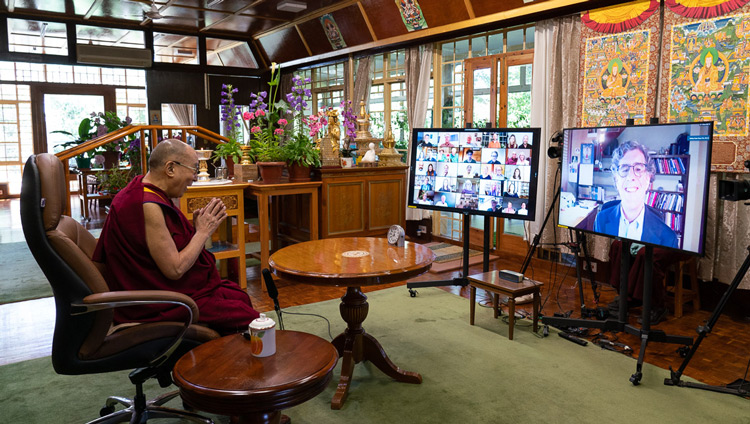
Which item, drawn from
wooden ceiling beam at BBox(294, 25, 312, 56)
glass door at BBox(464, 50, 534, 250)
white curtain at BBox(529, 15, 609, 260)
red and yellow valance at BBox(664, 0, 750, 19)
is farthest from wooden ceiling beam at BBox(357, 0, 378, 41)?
red and yellow valance at BBox(664, 0, 750, 19)

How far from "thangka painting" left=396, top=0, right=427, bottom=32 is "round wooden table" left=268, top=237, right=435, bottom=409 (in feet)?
11.9

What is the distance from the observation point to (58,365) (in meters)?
1.91

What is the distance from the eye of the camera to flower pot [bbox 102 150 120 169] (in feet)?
25.9

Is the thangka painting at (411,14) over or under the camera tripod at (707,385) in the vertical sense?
over

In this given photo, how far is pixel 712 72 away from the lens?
3.75 metres

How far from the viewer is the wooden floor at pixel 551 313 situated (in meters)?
2.95

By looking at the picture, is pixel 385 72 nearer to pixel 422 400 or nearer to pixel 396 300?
pixel 396 300

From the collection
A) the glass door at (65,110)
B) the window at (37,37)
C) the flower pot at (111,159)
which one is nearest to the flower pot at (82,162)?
the flower pot at (111,159)

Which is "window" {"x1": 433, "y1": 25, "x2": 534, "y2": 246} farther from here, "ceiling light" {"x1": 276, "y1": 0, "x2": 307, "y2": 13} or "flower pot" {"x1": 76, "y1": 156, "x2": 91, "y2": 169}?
"flower pot" {"x1": 76, "y1": 156, "x2": 91, "y2": 169}

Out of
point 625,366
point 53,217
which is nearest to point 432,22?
point 625,366

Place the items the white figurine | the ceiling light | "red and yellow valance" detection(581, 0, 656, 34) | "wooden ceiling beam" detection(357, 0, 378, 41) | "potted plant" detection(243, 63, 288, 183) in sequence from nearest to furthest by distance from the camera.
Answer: "red and yellow valance" detection(581, 0, 656, 34), "potted plant" detection(243, 63, 288, 183), the white figurine, "wooden ceiling beam" detection(357, 0, 378, 41), the ceiling light

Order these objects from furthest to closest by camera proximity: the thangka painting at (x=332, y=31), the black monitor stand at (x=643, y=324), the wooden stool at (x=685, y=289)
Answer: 1. the thangka painting at (x=332, y=31)
2. the wooden stool at (x=685, y=289)
3. the black monitor stand at (x=643, y=324)

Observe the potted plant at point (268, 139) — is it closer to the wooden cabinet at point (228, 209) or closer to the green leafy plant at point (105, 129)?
the wooden cabinet at point (228, 209)

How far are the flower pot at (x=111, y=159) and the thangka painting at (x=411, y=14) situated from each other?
4.72 metres
